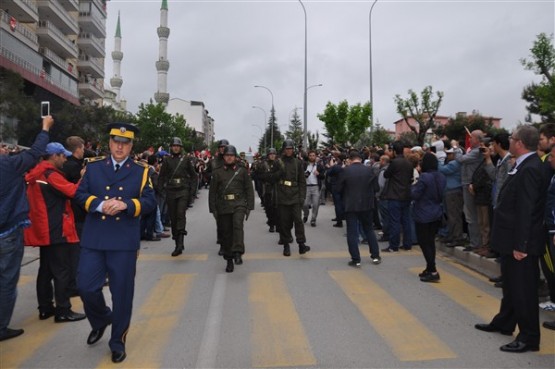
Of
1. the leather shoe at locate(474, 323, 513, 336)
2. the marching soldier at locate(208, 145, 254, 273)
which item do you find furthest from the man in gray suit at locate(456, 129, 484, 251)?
the marching soldier at locate(208, 145, 254, 273)

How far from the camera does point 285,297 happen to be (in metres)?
6.07

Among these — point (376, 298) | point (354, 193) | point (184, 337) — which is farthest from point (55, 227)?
point (354, 193)

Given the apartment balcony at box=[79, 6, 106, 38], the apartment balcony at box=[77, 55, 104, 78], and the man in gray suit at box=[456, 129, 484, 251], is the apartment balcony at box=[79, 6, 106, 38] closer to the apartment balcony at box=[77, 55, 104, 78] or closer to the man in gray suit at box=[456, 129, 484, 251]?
the apartment balcony at box=[77, 55, 104, 78]

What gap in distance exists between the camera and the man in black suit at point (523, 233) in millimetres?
4273

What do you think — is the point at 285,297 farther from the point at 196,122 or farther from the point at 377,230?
the point at 196,122

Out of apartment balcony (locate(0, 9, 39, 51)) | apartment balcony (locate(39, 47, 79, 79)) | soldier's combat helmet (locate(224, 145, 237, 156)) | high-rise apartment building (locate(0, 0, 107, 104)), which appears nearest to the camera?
soldier's combat helmet (locate(224, 145, 237, 156))

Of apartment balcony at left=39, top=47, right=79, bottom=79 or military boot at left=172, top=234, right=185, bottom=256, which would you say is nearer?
military boot at left=172, top=234, right=185, bottom=256

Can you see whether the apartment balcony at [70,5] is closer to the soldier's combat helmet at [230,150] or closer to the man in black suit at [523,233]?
the soldier's combat helmet at [230,150]

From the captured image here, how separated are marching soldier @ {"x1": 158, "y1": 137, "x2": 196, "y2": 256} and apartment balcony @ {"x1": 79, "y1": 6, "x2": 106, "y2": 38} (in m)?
49.6

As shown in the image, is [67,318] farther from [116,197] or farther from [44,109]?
[44,109]

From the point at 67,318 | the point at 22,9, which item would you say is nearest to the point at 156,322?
the point at 67,318

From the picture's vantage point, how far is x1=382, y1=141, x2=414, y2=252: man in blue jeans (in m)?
9.06

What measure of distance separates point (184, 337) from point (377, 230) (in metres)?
8.16

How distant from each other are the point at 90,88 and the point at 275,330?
179 feet
